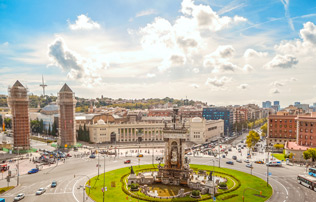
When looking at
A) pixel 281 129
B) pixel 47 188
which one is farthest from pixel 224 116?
pixel 47 188

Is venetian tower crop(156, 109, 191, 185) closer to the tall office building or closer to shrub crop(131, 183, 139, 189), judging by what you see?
shrub crop(131, 183, 139, 189)

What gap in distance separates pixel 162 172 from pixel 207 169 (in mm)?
17065

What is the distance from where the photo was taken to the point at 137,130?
134250mm

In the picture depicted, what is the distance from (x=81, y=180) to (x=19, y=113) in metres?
58.2

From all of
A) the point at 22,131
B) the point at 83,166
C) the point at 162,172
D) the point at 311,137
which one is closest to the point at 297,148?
the point at 311,137

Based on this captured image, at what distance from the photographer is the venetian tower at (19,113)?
99438mm

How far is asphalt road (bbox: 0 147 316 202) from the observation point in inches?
1896

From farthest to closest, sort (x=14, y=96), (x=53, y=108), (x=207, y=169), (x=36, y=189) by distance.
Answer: (x=53, y=108), (x=14, y=96), (x=207, y=169), (x=36, y=189)

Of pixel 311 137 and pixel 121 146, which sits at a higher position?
pixel 311 137

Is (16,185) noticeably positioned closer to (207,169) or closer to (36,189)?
(36,189)

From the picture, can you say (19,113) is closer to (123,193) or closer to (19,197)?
(19,197)

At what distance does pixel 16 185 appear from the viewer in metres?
56.1

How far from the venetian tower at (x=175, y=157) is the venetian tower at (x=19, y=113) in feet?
228

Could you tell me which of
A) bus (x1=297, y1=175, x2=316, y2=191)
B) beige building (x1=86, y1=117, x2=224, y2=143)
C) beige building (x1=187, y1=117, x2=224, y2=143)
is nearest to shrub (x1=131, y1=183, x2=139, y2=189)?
bus (x1=297, y1=175, x2=316, y2=191)
